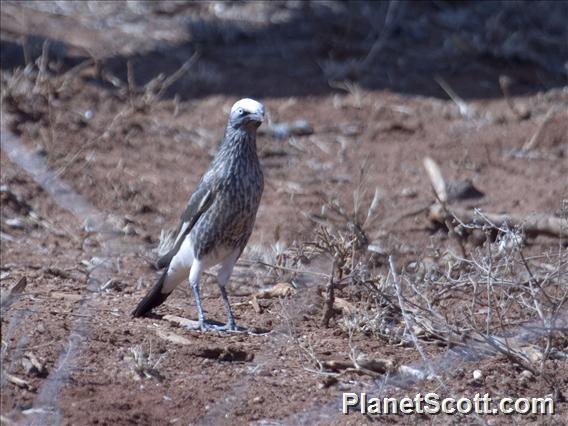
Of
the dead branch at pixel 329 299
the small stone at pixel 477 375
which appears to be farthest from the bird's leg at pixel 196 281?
the small stone at pixel 477 375

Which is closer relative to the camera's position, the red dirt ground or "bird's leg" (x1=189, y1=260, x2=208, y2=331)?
the red dirt ground

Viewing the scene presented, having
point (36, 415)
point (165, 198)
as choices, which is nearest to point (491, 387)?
point (36, 415)

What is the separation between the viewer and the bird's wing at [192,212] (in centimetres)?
677

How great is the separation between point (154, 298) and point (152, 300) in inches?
0.7

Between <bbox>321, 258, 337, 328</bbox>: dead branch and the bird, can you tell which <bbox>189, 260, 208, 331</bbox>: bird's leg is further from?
<bbox>321, 258, 337, 328</bbox>: dead branch

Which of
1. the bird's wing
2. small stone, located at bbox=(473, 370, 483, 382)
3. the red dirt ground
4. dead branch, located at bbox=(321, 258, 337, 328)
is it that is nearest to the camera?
the red dirt ground

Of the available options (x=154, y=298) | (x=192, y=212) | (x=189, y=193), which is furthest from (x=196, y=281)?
(x=189, y=193)

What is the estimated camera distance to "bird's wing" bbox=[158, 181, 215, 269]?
677 centimetres

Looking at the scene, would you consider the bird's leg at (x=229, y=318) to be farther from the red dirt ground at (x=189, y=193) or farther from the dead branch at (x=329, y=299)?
the dead branch at (x=329, y=299)

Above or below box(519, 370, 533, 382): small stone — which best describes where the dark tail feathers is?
above

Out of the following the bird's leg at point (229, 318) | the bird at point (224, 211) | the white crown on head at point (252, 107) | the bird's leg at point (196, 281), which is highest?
the white crown on head at point (252, 107)

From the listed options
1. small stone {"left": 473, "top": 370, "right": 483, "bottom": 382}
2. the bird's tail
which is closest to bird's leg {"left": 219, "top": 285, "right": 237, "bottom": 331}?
the bird's tail

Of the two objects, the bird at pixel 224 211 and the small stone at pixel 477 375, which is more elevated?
the bird at pixel 224 211

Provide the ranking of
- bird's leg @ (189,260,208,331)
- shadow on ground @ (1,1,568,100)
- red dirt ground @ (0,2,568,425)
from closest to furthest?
red dirt ground @ (0,2,568,425) → bird's leg @ (189,260,208,331) → shadow on ground @ (1,1,568,100)
